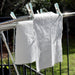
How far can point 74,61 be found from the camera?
21.7 feet

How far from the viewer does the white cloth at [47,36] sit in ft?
5.57

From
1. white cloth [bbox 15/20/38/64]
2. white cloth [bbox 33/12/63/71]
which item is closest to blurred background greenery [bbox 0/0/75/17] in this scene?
white cloth [bbox 33/12/63/71]

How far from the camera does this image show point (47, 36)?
1.78 meters

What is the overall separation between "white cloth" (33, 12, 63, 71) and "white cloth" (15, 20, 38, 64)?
0.19 ft

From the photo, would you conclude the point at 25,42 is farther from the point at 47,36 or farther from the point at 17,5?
the point at 17,5

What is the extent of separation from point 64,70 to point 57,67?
42 cm

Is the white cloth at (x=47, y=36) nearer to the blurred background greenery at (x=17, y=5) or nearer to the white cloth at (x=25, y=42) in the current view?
the white cloth at (x=25, y=42)

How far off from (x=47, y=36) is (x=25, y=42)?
24 cm

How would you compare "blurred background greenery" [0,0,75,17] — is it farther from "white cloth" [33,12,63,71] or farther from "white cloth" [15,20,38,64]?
"white cloth" [15,20,38,64]

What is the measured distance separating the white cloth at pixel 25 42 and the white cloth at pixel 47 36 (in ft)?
0.19

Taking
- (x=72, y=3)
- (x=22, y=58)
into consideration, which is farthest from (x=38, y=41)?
(x=72, y=3)

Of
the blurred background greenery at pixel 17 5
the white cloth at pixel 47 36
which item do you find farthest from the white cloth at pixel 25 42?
the blurred background greenery at pixel 17 5

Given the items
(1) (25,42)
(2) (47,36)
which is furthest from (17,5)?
(1) (25,42)

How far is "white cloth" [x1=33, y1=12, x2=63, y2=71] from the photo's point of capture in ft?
5.57
